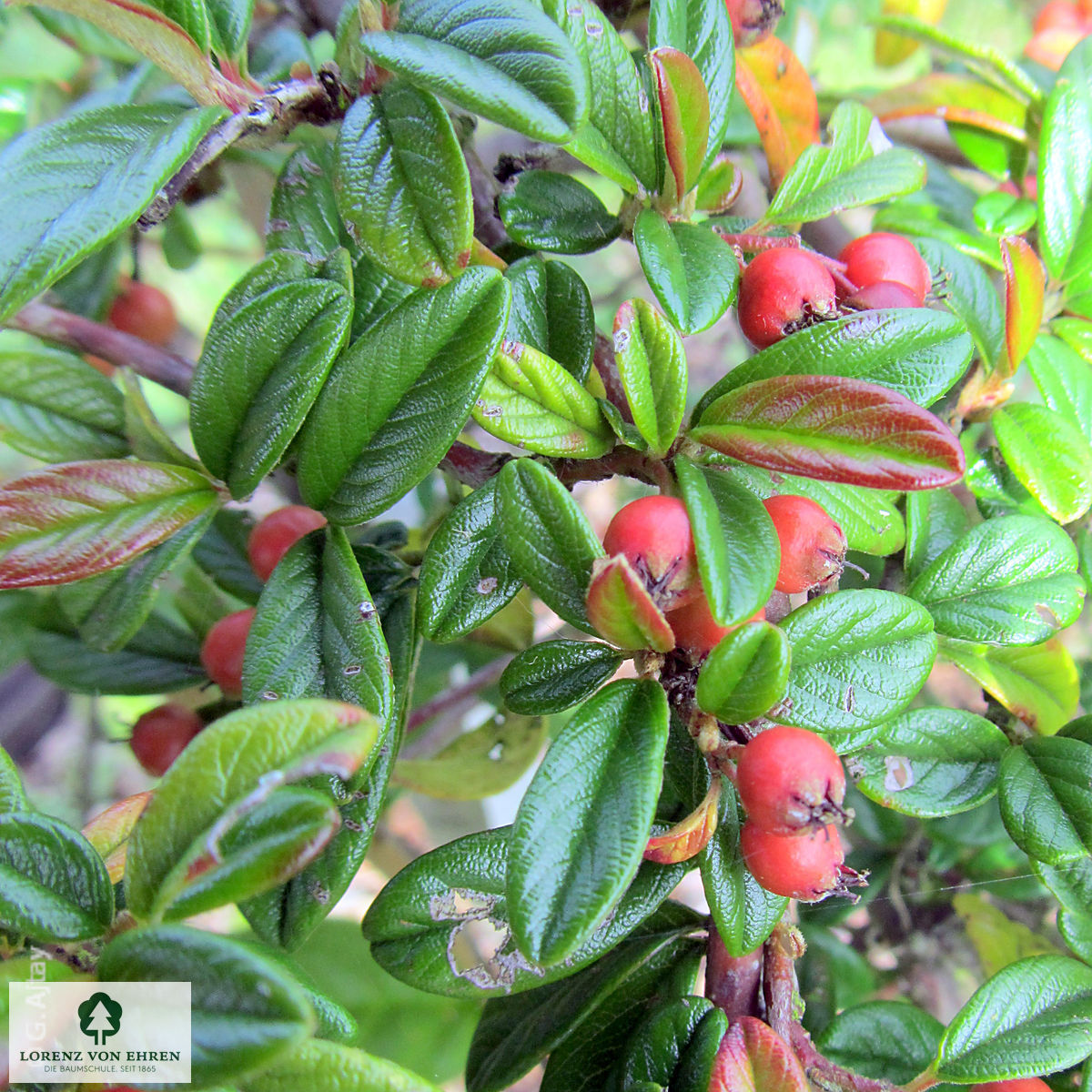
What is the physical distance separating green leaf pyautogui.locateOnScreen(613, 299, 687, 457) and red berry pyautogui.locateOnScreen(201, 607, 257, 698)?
418 mm

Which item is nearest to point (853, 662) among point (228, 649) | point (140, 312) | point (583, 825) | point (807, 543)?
point (807, 543)

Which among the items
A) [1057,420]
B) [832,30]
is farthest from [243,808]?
[832,30]

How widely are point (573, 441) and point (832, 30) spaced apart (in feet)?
4.36

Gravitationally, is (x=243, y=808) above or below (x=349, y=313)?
below

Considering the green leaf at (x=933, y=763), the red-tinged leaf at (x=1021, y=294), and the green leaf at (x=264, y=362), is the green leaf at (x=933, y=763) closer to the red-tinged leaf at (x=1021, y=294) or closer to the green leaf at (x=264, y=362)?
the red-tinged leaf at (x=1021, y=294)

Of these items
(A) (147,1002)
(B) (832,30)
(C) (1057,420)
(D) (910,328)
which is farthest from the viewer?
(B) (832,30)

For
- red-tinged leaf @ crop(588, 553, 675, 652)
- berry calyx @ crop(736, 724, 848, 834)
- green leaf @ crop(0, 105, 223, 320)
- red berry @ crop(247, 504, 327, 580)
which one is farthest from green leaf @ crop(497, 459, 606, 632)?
red berry @ crop(247, 504, 327, 580)

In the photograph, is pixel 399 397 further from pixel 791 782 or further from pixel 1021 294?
pixel 1021 294

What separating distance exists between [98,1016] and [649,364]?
40cm

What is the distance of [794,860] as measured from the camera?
1.47 feet

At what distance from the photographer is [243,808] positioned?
0.36m

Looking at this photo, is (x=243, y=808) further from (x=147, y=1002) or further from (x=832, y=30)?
(x=832, y=30)

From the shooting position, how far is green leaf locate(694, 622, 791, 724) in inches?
15.7

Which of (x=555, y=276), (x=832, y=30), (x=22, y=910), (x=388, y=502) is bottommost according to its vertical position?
(x=22, y=910)
